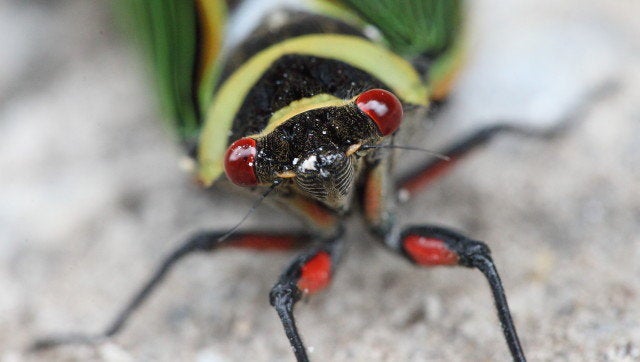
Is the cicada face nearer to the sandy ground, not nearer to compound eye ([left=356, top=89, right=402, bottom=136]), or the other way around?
compound eye ([left=356, top=89, right=402, bottom=136])

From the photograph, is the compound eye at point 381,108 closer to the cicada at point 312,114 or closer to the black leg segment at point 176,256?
the cicada at point 312,114

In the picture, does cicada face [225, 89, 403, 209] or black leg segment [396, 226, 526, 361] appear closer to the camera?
cicada face [225, 89, 403, 209]

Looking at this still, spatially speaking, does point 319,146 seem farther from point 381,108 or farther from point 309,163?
point 381,108

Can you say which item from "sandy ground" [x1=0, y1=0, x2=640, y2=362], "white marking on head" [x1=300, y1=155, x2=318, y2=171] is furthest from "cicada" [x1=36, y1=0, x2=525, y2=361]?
"sandy ground" [x1=0, y1=0, x2=640, y2=362]

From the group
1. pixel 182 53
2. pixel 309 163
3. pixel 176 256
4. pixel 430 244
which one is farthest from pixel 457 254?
pixel 182 53

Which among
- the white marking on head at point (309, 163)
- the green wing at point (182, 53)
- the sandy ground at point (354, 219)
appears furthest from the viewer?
the green wing at point (182, 53)

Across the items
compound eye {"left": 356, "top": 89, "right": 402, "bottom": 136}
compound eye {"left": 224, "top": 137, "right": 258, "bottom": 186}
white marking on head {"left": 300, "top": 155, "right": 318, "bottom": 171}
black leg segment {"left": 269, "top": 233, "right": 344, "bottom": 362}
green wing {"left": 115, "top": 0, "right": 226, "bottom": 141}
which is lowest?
black leg segment {"left": 269, "top": 233, "right": 344, "bottom": 362}

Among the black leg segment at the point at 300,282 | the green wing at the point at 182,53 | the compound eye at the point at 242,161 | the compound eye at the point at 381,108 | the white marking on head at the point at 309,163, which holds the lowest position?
the black leg segment at the point at 300,282

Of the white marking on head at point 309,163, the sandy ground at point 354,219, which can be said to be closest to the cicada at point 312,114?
the white marking on head at point 309,163

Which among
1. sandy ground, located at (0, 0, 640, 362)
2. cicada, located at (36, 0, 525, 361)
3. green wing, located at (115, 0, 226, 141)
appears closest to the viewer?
cicada, located at (36, 0, 525, 361)
